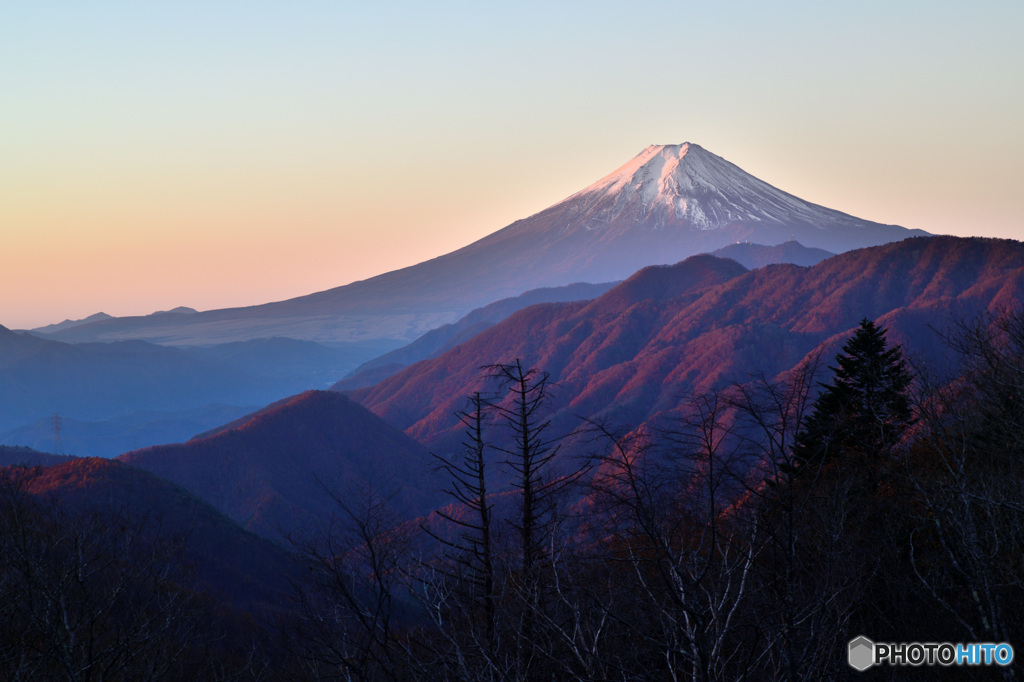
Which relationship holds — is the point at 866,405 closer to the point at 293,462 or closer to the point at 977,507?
the point at 977,507

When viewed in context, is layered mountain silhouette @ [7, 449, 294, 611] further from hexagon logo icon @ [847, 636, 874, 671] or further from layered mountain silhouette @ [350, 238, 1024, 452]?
hexagon logo icon @ [847, 636, 874, 671]

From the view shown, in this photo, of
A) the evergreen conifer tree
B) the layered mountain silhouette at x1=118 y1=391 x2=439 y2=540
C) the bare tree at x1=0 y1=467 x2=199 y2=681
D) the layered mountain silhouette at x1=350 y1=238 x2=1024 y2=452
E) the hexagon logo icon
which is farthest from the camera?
the layered mountain silhouette at x1=350 y1=238 x2=1024 y2=452

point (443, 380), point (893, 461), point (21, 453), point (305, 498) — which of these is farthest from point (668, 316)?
point (893, 461)

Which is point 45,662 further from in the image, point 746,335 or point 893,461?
point 746,335

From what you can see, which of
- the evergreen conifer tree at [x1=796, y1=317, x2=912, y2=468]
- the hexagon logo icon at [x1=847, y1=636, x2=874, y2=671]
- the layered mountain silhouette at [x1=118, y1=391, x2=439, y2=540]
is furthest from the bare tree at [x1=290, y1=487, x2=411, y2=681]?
the layered mountain silhouette at [x1=118, y1=391, x2=439, y2=540]

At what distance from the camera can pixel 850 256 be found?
132 m

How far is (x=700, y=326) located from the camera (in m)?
135

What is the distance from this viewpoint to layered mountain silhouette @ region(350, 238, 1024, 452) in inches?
4186

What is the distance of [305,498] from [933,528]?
304ft

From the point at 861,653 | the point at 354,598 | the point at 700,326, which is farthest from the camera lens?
the point at 700,326


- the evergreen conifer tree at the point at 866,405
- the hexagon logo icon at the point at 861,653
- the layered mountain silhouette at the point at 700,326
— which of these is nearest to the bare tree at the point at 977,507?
the hexagon logo icon at the point at 861,653

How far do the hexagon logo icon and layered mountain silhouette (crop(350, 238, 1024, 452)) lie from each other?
80.6m

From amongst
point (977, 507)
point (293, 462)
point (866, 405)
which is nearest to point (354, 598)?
point (977, 507)

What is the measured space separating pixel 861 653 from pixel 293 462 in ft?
363
